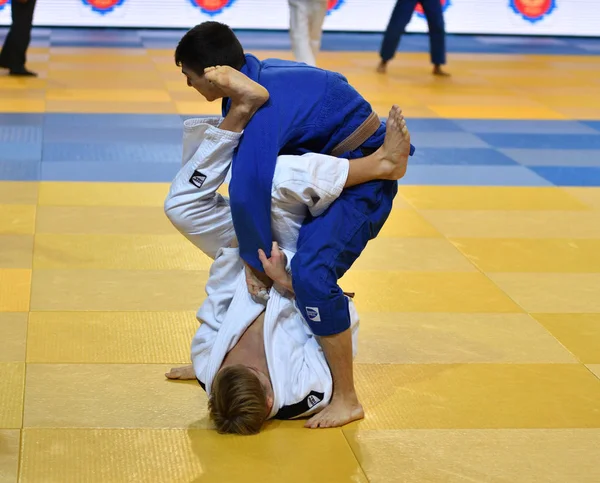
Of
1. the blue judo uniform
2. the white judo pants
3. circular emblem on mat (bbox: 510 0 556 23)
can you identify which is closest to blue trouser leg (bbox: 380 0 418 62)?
the white judo pants

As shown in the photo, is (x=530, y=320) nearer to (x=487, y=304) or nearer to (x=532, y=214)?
(x=487, y=304)

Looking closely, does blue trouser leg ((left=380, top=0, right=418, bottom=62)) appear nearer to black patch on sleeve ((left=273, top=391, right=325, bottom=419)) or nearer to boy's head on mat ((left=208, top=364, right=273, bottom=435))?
black patch on sleeve ((left=273, top=391, right=325, bottom=419))

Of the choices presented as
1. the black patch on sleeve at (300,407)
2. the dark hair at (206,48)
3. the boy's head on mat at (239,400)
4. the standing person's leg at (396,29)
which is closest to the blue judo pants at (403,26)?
the standing person's leg at (396,29)

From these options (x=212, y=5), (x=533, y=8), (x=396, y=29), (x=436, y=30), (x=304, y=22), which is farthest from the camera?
(x=533, y=8)

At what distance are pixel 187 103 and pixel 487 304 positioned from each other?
658 cm

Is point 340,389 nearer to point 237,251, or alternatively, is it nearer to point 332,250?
point 332,250

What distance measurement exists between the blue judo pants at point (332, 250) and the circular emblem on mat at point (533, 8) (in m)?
15.6

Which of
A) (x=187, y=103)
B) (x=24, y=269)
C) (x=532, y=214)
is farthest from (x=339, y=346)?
(x=187, y=103)

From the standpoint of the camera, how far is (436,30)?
46.3 ft

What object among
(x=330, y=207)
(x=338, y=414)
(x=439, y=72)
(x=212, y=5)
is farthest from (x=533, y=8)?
(x=338, y=414)

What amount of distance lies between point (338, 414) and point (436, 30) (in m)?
10.6

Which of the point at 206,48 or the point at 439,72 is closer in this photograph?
the point at 206,48

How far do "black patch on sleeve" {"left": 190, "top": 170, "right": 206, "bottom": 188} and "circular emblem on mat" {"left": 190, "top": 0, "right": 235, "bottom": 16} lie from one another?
47.1 ft

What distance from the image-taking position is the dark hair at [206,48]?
163 inches
